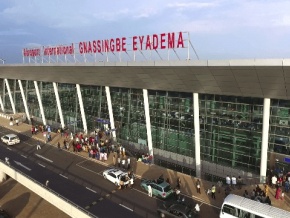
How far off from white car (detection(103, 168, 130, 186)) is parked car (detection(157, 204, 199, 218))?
7.12 metres

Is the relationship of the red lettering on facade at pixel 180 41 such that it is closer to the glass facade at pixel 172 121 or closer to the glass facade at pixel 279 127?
the glass facade at pixel 172 121

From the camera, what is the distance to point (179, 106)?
39.6 metres

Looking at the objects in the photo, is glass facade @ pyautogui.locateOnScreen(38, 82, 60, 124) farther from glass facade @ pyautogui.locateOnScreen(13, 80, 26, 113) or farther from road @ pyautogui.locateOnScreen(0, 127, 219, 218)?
road @ pyautogui.locateOnScreen(0, 127, 219, 218)

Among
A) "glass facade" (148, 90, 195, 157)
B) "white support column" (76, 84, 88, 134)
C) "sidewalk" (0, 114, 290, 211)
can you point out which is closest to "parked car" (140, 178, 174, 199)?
"sidewalk" (0, 114, 290, 211)

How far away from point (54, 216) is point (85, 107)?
78.9ft

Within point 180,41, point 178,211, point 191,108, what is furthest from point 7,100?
point 178,211

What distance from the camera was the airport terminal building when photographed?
2942 centimetres

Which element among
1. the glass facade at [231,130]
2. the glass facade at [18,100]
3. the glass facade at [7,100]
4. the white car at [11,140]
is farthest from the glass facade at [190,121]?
the glass facade at [7,100]

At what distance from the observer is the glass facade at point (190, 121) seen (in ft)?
107

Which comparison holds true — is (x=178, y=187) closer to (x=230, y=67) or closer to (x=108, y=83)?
(x=230, y=67)

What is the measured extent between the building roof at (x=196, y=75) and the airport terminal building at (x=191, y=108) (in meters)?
0.08

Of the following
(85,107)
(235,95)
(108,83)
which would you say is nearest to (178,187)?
(235,95)

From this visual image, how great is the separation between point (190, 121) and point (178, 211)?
51.9 ft

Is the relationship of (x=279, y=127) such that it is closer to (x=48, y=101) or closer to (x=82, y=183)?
(x=82, y=183)
